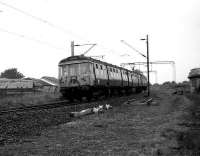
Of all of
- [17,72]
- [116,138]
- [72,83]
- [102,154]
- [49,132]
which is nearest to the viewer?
[102,154]

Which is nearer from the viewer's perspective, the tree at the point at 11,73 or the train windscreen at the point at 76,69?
the train windscreen at the point at 76,69

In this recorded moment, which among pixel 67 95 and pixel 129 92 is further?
pixel 129 92

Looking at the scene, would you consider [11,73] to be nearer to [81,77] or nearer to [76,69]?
[76,69]

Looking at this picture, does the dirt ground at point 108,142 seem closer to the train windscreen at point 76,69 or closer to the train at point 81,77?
the train at point 81,77

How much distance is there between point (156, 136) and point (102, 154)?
2177mm

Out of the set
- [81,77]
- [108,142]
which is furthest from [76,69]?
[108,142]

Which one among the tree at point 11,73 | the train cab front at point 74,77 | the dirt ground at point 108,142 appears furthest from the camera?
the tree at point 11,73

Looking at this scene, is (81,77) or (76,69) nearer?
(81,77)

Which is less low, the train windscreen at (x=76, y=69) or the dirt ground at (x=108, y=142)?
the train windscreen at (x=76, y=69)

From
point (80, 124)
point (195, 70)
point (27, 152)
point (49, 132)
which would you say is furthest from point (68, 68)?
point (195, 70)

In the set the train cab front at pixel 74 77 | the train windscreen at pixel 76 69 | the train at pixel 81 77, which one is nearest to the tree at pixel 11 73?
the train at pixel 81 77

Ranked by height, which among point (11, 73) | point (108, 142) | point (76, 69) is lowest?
point (108, 142)

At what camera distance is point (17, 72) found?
108m

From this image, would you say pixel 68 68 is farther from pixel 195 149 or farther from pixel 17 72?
pixel 17 72
